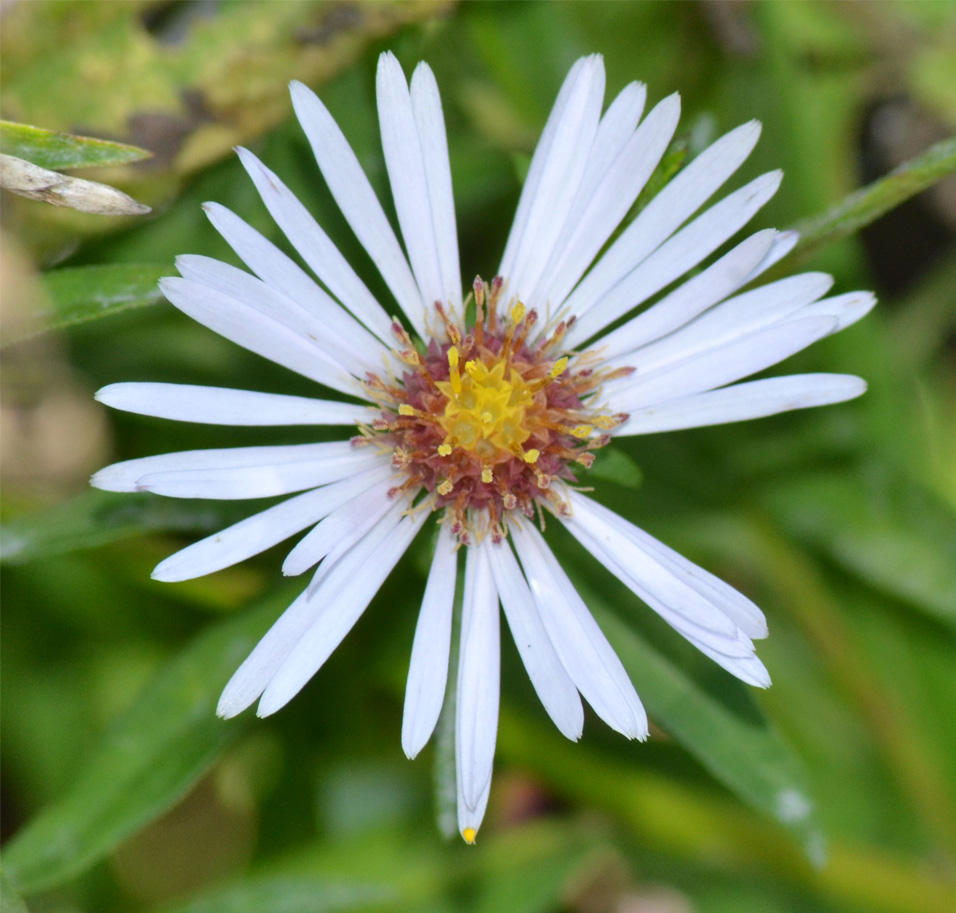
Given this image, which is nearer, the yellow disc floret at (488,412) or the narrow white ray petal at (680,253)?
the narrow white ray petal at (680,253)

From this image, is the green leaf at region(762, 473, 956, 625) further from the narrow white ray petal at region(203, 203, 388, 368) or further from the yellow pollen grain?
the narrow white ray petal at region(203, 203, 388, 368)

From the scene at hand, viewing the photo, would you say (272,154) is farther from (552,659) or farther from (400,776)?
(400,776)

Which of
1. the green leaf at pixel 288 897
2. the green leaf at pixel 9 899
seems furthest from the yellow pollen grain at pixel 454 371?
the green leaf at pixel 288 897

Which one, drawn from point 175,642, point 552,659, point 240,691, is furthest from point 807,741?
point 240,691

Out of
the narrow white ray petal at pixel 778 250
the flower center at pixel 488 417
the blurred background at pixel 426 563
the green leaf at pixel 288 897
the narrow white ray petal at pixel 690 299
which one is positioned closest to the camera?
the narrow white ray petal at pixel 690 299

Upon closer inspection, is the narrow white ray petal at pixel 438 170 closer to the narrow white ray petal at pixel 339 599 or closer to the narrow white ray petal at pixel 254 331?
the narrow white ray petal at pixel 254 331
